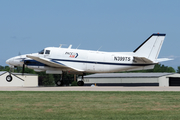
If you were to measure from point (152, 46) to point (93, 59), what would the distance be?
323 inches

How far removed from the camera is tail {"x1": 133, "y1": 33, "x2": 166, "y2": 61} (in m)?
39.3

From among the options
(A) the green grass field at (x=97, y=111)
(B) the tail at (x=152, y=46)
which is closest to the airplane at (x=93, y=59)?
(B) the tail at (x=152, y=46)

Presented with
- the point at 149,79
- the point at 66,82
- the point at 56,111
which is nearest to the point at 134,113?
the point at 56,111

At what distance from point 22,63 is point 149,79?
40534mm

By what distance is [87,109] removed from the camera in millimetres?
17625

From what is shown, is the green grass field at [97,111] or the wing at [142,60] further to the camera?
the wing at [142,60]

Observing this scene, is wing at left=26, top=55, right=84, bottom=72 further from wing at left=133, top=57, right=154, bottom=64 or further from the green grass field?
the green grass field

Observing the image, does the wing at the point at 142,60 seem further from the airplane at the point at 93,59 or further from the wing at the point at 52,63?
the wing at the point at 52,63

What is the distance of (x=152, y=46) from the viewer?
39500 mm

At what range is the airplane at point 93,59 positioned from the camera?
3950 centimetres

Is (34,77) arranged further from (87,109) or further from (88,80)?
(87,109)

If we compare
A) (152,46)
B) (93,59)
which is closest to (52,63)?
(93,59)

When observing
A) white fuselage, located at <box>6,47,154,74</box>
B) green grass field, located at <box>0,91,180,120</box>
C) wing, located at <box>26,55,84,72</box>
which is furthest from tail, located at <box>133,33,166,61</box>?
green grass field, located at <box>0,91,180,120</box>

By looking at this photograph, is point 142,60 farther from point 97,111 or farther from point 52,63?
point 97,111
